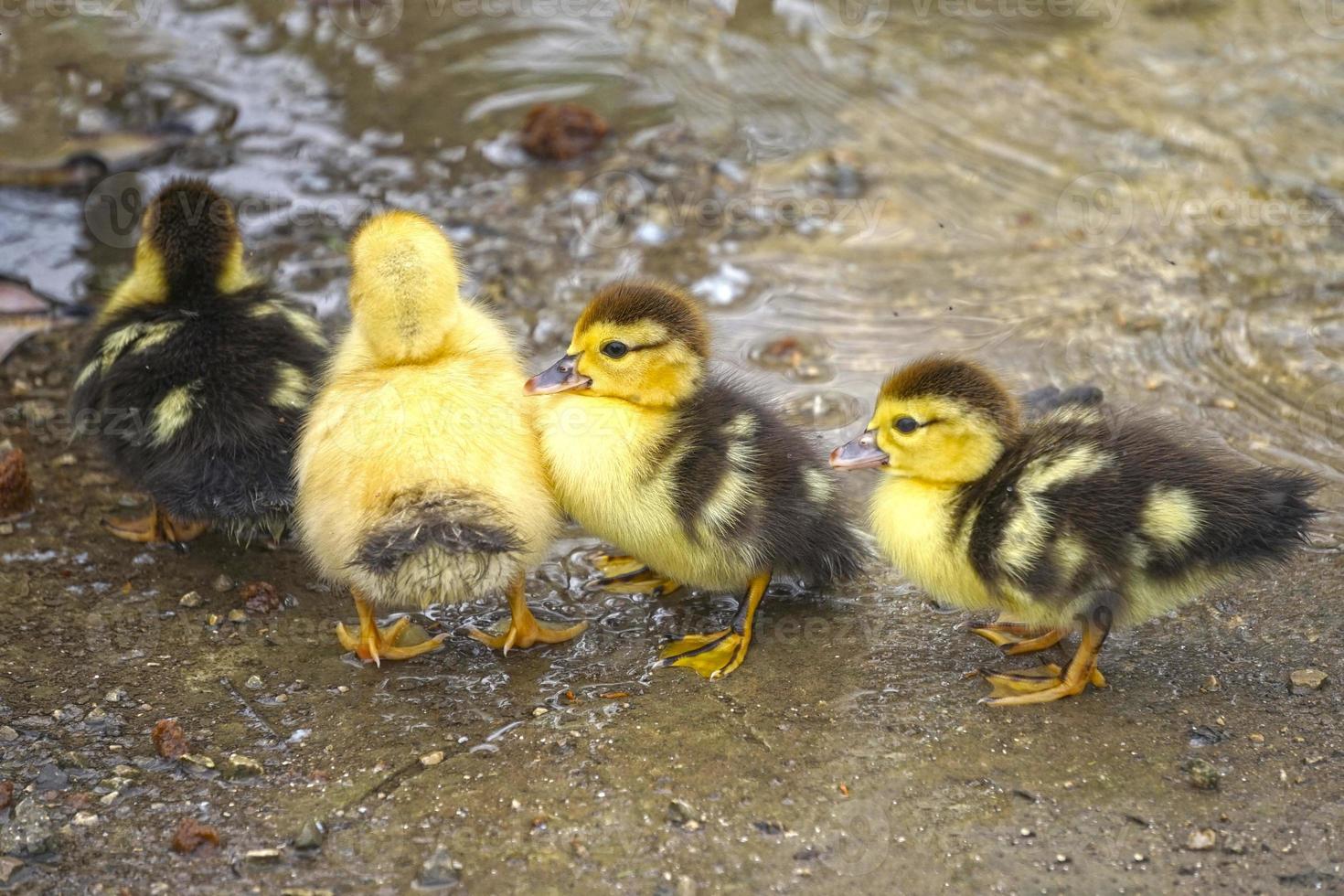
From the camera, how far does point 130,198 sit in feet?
18.7

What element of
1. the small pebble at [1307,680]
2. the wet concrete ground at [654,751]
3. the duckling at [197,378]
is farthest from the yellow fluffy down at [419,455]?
the small pebble at [1307,680]

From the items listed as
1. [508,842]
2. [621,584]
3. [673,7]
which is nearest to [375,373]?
[621,584]

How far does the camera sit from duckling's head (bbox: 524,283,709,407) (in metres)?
3.61

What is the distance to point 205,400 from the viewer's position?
3799 millimetres

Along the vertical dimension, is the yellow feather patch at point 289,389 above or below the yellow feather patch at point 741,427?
below

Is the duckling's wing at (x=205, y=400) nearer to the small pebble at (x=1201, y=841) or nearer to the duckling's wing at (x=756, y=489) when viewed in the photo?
the duckling's wing at (x=756, y=489)

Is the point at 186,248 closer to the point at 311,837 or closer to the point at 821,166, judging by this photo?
the point at 311,837

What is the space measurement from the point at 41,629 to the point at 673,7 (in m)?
4.84

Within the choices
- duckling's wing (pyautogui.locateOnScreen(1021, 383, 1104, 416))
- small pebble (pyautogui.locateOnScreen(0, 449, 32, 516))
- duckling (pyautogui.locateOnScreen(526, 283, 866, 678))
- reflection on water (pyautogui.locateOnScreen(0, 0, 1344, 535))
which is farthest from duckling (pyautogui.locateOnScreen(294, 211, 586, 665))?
duckling's wing (pyautogui.locateOnScreen(1021, 383, 1104, 416))

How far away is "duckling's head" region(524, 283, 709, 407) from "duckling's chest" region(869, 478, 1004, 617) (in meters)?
0.64

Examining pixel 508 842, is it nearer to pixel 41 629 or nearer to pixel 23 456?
pixel 41 629

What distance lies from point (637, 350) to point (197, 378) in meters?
1.26

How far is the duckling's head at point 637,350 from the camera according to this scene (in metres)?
3.61

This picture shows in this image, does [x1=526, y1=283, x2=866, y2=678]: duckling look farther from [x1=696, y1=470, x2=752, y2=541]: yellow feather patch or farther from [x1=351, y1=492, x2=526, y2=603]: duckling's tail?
[x1=351, y1=492, x2=526, y2=603]: duckling's tail
